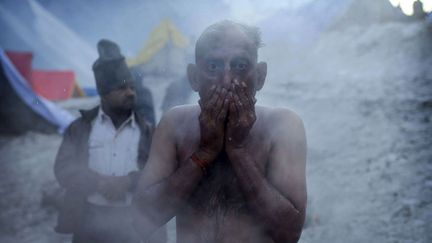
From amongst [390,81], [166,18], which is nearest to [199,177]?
[390,81]

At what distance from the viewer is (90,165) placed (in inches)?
122

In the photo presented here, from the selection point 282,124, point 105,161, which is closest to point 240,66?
point 282,124

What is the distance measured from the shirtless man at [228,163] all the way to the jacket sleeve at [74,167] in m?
1.38

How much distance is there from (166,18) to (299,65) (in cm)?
478

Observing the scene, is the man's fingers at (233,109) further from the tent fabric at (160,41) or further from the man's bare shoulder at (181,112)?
the tent fabric at (160,41)

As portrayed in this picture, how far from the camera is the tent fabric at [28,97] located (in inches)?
299

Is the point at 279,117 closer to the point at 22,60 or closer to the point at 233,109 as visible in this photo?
the point at 233,109

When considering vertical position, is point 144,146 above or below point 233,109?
below

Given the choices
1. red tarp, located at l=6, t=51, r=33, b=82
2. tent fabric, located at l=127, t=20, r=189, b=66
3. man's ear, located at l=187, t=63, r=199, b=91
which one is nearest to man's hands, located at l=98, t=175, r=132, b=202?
man's ear, located at l=187, t=63, r=199, b=91

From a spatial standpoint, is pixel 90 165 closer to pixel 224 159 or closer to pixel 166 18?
pixel 224 159

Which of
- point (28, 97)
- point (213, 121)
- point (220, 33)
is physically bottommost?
point (28, 97)

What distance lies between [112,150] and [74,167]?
1.02 ft

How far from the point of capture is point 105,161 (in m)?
3.12

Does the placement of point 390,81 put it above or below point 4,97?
above
